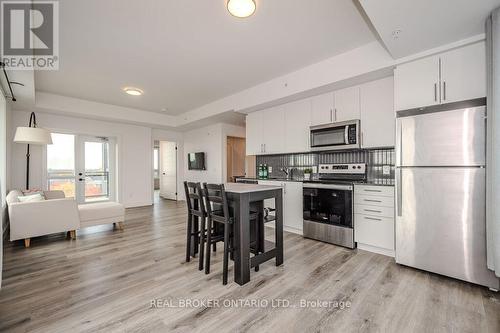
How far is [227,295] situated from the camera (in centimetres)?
201

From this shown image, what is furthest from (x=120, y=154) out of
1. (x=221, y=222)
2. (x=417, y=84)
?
(x=417, y=84)

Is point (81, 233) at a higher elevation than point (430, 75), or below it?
below

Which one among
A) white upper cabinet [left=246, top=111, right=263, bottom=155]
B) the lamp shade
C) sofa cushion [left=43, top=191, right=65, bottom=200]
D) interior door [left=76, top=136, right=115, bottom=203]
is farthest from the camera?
interior door [left=76, top=136, right=115, bottom=203]

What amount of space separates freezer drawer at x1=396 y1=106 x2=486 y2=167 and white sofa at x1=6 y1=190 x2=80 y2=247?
4842 millimetres

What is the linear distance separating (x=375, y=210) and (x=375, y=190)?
27 centimetres

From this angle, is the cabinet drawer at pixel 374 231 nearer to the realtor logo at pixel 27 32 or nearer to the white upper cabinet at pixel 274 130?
the white upper cabinet at pixel 274 130

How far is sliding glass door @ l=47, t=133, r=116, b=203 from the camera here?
5488 millimetres

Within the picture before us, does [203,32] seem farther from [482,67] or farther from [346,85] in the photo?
[482,67]

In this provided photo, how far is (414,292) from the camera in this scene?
2066 mm

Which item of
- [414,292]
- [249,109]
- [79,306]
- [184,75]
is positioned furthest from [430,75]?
[79,306]

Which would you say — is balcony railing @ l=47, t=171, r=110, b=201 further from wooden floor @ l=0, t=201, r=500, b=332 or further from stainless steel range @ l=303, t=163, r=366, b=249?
stainless steel range @ l=303, t=163, r=366, b=249

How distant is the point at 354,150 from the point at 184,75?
3154 millimetres

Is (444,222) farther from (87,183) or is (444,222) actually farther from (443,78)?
(87,183)

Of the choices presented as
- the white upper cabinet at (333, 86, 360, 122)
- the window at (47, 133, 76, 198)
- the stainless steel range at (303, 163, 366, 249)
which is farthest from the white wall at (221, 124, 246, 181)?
A: the window at (47, 133, 76, 198)
